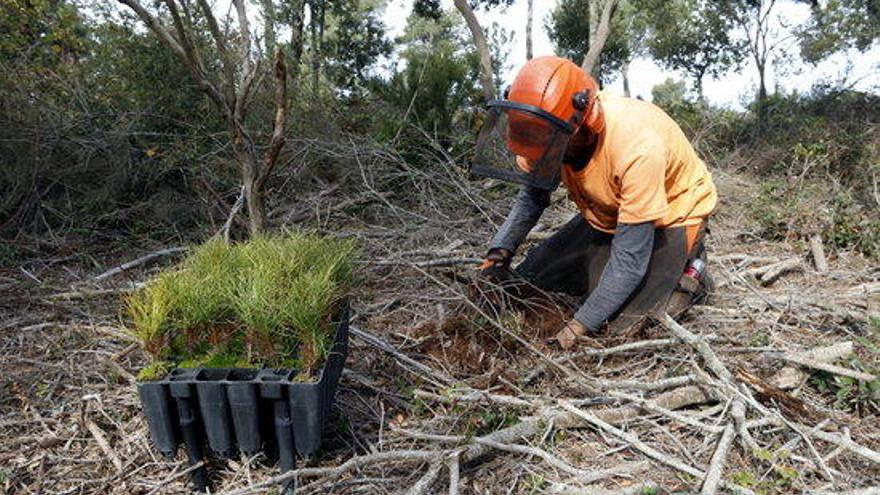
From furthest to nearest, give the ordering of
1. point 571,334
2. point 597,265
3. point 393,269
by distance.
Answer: point 393,269, point 597,265, point 571,334

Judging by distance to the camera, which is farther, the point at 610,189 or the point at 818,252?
the point at 818,252

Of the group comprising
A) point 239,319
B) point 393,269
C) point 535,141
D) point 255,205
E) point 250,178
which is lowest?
point 393,269

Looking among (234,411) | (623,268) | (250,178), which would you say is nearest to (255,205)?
(250,178)

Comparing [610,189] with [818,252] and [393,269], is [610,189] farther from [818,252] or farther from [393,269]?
[818,252]

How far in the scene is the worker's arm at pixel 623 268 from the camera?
237cm

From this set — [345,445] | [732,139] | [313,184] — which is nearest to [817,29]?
[732,139]

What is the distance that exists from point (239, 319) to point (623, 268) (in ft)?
4.83

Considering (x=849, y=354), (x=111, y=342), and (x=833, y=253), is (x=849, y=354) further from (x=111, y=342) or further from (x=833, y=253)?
(x=111, y=342)

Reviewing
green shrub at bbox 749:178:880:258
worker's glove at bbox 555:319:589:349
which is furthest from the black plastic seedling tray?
green shrub at bbox 749:178:880:258

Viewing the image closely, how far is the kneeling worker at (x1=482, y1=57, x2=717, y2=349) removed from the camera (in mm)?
2262

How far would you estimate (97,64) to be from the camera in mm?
5848

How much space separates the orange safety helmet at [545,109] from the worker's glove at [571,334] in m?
0.63

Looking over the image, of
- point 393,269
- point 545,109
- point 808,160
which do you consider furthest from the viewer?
point 808,160

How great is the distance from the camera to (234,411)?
1.77 metres
